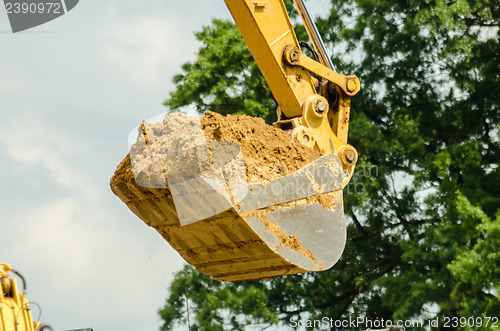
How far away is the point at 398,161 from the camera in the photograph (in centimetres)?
1156

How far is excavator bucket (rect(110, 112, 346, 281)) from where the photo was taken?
457 cm

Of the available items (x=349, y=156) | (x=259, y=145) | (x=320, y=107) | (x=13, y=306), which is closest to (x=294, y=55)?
(x=320, y=107)

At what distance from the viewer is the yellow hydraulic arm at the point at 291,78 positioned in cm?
584

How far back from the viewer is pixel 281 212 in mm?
4895

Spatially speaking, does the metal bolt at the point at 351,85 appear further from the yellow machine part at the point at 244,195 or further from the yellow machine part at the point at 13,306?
the yellow machine part at the point at 13,306

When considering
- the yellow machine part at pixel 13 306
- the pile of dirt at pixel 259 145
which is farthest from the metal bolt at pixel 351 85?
the yellow machine part at pixel 13 306

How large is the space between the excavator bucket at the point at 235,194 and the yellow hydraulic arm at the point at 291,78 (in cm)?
60

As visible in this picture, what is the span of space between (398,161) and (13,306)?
7.88 metres

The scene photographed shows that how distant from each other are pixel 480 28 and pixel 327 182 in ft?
23.6

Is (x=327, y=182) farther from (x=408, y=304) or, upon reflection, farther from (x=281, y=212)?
(x=408, y=304)

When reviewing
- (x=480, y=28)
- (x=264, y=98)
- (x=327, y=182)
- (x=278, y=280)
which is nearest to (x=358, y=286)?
(x=278, y=280)

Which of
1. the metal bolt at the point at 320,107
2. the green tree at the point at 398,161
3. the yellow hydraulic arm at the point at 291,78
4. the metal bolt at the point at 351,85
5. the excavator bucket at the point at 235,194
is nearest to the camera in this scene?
the excavator bucket at the point at 235,194

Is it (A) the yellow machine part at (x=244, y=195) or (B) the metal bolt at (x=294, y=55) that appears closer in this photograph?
(A) the yellow machine part at (x=244, y=195)


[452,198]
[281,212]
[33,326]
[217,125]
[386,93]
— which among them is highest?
[386,93]
